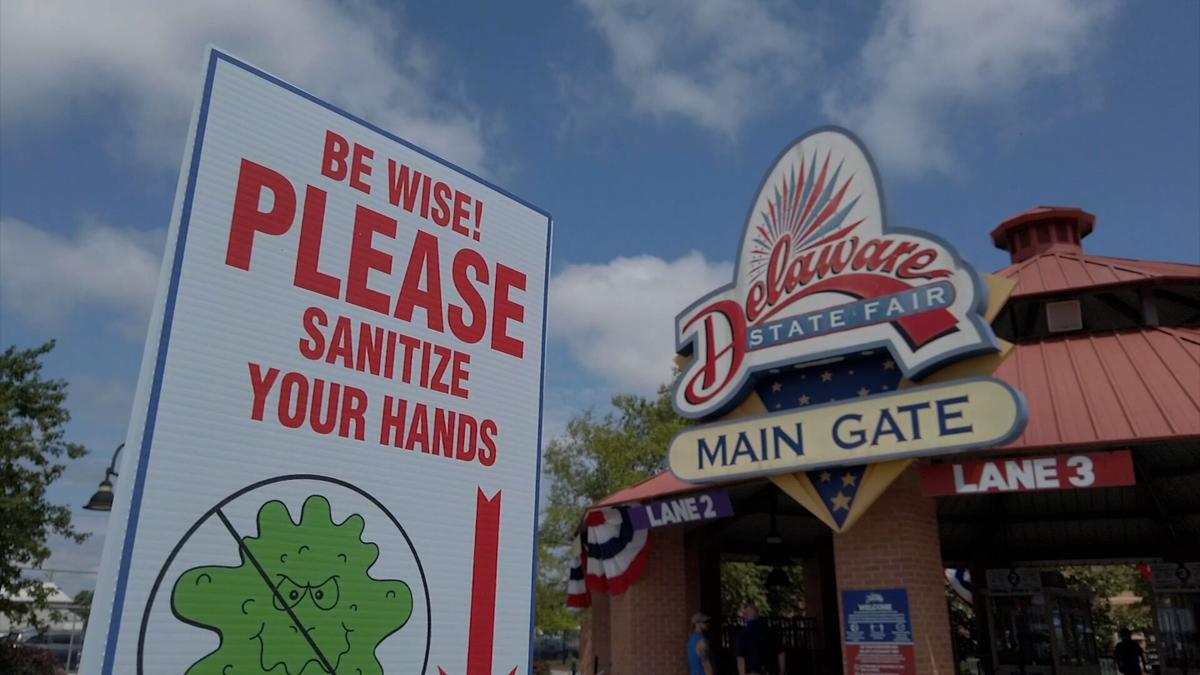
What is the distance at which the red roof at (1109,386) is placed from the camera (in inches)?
344

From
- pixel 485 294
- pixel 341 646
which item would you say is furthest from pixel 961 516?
pixel 341 646

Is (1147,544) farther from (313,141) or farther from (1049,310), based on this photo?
(313,141)

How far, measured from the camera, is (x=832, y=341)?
1030 centimetres

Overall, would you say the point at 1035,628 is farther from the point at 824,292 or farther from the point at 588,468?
the point at 588,468

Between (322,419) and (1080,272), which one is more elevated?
(1080,272)

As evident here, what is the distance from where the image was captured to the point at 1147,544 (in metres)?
17.4

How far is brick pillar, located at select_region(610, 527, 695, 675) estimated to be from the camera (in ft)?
43.2

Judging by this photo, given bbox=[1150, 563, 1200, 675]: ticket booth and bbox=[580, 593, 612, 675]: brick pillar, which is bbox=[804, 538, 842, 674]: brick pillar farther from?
bbox=[1150, 563, 1200, 675]: ticket booth

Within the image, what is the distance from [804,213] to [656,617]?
6.64 meters

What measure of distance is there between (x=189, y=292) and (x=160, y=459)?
3.11 ft

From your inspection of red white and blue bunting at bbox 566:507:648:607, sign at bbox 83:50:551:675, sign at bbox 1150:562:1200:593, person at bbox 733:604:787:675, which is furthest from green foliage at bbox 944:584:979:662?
sign at bbox 83:50:551:675

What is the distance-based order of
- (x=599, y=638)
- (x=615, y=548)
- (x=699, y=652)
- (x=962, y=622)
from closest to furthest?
(x=699, y=652) → (x=615, y=548) → (x=599, y=638) → (x=962, y=622)

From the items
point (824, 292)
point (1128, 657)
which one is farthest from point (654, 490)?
point (1128, 657)

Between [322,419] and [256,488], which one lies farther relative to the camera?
[322,419]
